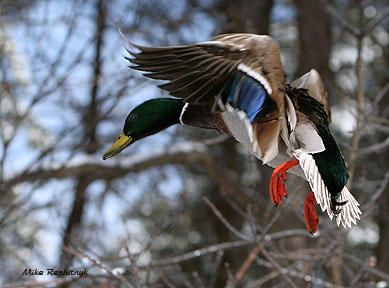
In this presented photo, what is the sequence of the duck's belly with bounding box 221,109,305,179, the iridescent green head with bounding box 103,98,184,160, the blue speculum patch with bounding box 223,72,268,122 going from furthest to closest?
the iridescent green head with bounding box 103,98,184,160 < the duck's belly with bounding box 221,109,305,179 < the blue speculum patch with bounding box 223,72,268,122

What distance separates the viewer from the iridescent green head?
2504mm

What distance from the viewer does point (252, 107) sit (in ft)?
6.10

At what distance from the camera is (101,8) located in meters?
6.82

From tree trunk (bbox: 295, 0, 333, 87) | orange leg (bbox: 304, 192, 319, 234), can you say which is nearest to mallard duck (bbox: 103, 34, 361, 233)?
orange leg (bbox: 304, 192, 319, 234)

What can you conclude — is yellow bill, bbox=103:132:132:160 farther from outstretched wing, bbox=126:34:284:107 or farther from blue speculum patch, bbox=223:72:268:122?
blue speculum patch, bbox=223:72:268:122

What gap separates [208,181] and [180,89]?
286 inches

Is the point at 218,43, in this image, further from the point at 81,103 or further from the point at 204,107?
the point at 81,103

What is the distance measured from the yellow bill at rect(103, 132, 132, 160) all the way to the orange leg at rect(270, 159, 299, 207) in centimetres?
67

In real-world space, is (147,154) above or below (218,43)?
below

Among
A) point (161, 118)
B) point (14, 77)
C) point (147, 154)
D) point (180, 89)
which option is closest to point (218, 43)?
point (180, 89)

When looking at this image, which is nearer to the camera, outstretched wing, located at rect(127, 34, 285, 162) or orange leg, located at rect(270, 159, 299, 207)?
outstretched wing, located at rect(127, 34, 285, 162)

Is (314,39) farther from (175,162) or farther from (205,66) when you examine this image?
(205,66)

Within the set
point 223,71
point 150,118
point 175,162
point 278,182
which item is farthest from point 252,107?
point 175,162

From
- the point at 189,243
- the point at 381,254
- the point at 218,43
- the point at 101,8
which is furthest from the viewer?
the point at 189,243
